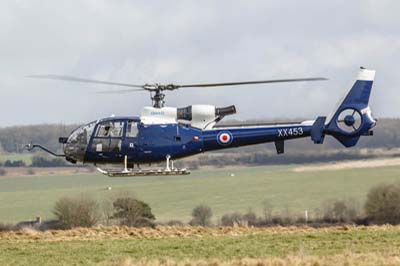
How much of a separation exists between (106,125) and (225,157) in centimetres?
3878

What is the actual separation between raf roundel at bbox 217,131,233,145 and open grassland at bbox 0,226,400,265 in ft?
9.99

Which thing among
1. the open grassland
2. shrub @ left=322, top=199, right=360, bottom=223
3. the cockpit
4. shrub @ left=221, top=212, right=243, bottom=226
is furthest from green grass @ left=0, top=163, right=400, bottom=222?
the cockpit

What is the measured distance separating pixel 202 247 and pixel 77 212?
103ft

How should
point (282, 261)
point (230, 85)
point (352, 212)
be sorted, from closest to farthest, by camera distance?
point (282, 261) → point (230, 85) → point (352, 212)

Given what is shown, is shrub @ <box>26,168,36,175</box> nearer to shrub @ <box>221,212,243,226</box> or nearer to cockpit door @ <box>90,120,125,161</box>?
shrub @ <box>221,212,243,226</box>

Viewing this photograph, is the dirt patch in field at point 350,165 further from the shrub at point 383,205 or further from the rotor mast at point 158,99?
the rotor mast at point 158,99

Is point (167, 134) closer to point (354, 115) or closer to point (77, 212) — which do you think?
point (354, 115)

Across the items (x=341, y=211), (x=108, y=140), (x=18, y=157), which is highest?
(x=18, y=157)

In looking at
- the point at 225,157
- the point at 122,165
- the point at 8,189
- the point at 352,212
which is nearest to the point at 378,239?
the point at 122,165

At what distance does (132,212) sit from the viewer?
58.9m

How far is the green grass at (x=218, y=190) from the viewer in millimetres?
64125

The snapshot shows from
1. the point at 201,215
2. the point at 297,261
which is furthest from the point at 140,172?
the point at 201,215

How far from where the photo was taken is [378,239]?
2798cm

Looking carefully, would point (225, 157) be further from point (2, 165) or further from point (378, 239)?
point (378, 239)
